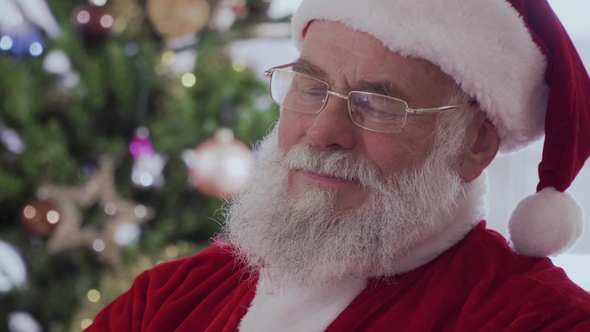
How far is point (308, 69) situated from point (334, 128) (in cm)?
18

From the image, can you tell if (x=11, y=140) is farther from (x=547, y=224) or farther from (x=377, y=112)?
(x=547, y=224)

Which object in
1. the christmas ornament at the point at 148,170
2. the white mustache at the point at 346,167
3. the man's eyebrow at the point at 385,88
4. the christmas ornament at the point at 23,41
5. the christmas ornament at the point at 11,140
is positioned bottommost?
the christmas ornament at the point at 148,170

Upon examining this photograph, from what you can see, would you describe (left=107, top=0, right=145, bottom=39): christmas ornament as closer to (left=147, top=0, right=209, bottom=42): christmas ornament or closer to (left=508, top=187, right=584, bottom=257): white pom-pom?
(left=147, top=0, right=209, bottom=42): christmas ornament

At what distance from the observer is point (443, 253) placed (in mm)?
1495

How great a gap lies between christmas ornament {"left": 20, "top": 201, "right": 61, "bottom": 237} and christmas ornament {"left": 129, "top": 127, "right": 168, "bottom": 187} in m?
0.34

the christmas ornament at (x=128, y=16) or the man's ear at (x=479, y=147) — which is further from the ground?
the man's ear at (x=479, y=147)

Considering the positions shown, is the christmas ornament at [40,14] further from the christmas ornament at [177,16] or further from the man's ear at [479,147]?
the man's ear at [479,147]

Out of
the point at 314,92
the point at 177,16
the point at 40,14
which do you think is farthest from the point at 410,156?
the point at 40,14

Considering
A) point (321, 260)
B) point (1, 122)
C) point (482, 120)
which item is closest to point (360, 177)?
point (321, 260)

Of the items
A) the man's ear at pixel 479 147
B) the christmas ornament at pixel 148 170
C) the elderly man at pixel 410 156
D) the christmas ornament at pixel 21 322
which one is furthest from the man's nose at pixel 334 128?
the christmas ornament at pixel 21 322

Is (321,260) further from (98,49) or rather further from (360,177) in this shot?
(98,49)

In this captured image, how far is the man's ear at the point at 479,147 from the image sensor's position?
5.05 ft

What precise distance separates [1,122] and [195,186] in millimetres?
766

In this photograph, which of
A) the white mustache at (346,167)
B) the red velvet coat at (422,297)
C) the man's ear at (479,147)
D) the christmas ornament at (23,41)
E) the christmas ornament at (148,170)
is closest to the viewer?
the red velvet coat at (422,297)
